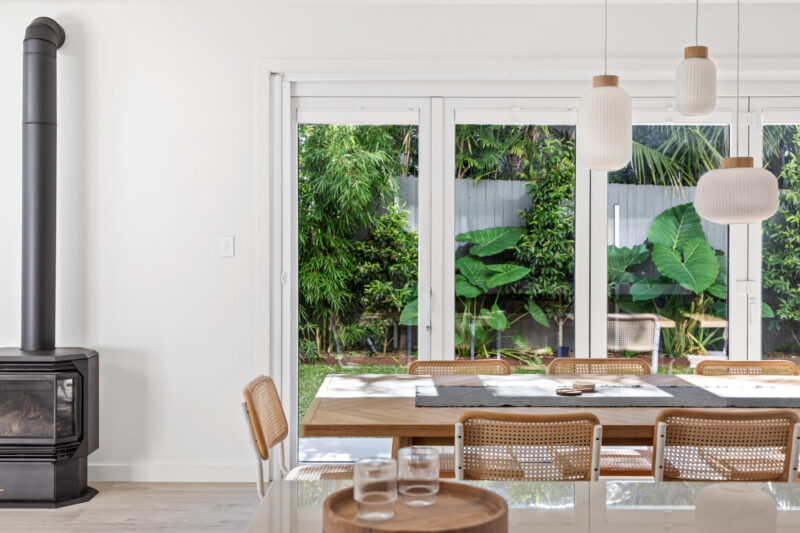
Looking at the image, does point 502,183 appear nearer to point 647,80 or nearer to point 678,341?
point 647,80

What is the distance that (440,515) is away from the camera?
3.58 feet

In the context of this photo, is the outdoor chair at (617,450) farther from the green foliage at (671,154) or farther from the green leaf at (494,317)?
the green foliage at (671,154)

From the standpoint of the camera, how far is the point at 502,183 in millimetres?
4430

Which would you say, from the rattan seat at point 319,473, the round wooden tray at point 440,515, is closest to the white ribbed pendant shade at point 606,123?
the rattan seat at point 319,473

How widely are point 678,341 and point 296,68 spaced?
2.78 m

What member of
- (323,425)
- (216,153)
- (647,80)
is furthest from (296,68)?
(323,425)

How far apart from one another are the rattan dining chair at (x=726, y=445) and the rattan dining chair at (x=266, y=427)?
3.81 ft

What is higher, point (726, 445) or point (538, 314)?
point (538, 314)

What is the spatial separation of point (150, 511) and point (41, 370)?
89 centimetres

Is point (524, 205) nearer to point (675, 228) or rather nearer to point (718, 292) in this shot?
point (675, 228)

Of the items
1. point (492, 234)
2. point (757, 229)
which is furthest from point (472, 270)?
point (757, 229)

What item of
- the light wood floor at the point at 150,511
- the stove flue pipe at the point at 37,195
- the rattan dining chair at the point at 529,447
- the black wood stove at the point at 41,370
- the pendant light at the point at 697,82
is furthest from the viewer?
the stove flue pipe at the point at 37,195

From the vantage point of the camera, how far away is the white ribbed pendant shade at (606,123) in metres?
2.58

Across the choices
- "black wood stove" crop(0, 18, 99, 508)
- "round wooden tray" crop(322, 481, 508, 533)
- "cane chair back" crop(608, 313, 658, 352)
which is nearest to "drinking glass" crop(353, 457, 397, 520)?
"round wooden tray" crop(322, 481, 508, 533)
